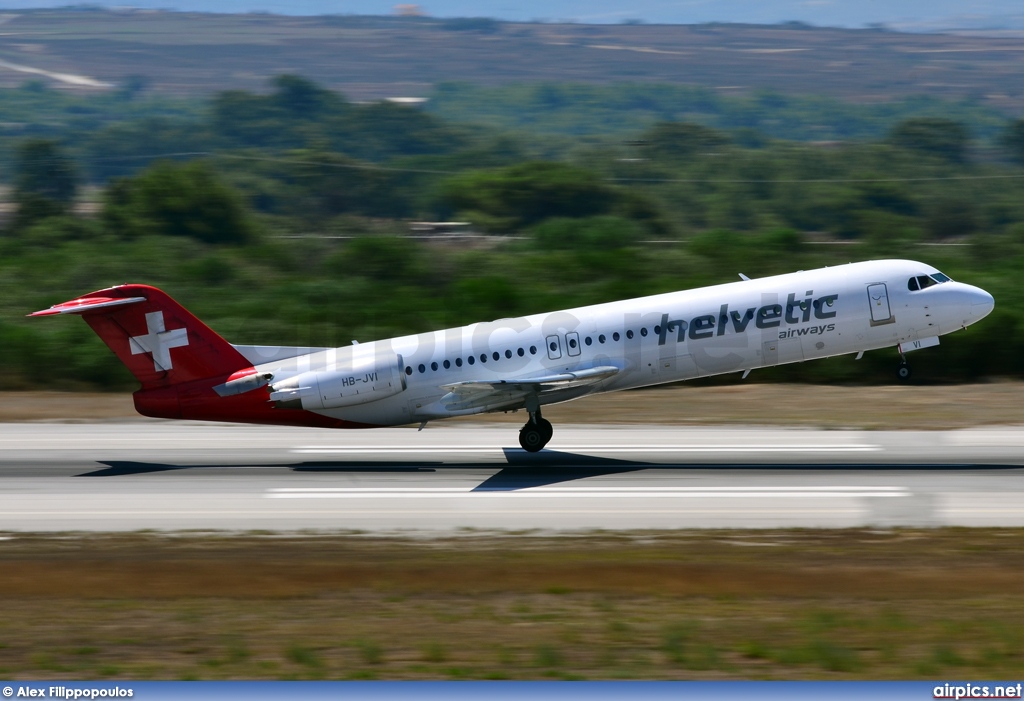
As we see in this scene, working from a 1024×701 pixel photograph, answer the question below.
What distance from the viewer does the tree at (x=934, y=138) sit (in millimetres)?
114688

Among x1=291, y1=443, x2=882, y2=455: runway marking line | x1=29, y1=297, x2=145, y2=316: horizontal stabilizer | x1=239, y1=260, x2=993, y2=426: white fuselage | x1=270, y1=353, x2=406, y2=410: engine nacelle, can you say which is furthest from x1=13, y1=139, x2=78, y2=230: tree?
x1=239, y1=260, x2=993, y2=426: white fuselage

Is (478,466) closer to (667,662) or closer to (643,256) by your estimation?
(667,662)

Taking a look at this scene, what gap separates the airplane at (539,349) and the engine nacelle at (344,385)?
2 centimetres

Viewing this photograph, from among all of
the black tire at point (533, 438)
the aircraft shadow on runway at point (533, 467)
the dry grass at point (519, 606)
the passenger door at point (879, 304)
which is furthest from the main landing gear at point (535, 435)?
the passenger door at point (879, 304)

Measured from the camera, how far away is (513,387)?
27.4 meters

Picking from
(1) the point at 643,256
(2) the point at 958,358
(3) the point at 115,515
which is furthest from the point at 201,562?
(1) the point at 643,256

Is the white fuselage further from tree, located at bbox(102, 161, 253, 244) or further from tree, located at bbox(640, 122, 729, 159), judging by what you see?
tree, located at bbox(640, 122, 729, 159)

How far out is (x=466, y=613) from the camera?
1603 centimetres

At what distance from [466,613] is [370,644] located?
2.13m

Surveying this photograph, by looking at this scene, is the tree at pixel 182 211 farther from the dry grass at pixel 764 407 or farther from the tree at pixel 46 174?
the dry grass at pixel 764 407

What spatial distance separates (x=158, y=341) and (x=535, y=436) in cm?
949

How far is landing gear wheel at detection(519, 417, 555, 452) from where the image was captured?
2888 cm

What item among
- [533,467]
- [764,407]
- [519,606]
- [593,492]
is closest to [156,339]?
[533,467]

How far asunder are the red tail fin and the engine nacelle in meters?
1.73
